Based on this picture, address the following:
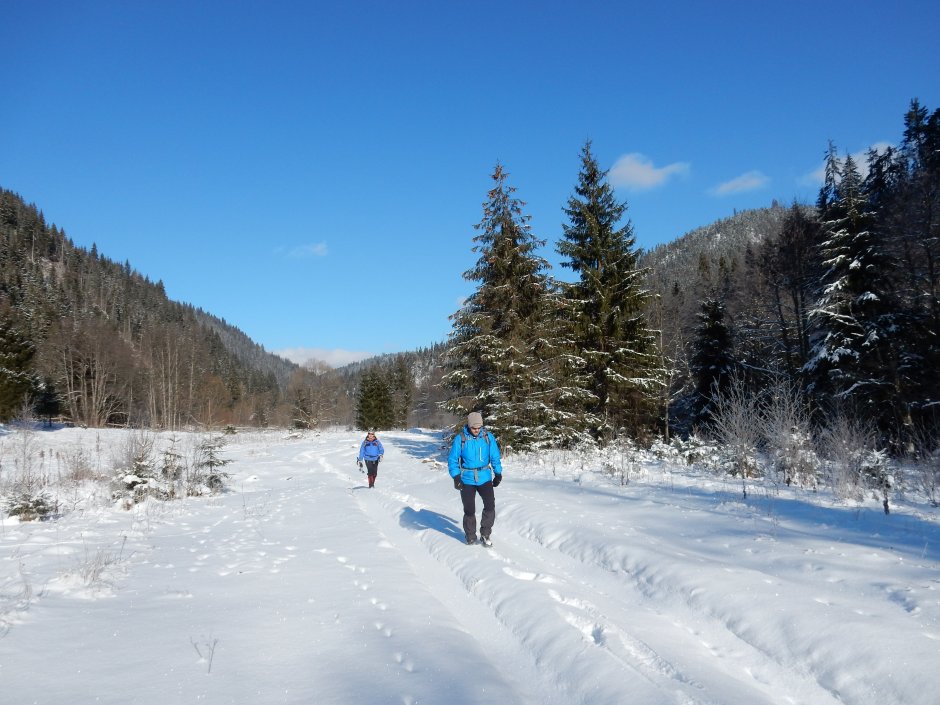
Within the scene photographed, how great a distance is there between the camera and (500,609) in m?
5.16

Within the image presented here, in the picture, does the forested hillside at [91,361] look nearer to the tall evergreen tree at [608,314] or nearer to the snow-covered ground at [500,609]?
the snow-covered ground at [500,609]

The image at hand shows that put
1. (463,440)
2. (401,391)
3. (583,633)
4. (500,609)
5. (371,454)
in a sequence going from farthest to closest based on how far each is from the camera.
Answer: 1. (401,391)
2. (371,454)
3. (463,440)
4. (500,609)
5. (583,633)

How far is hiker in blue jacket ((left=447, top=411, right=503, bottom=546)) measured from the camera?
25.1 ft

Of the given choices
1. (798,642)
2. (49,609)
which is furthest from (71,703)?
(798,642)

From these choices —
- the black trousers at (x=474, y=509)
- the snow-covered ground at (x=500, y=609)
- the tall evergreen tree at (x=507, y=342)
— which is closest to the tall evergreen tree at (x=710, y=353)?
the tall evergreen tree at (x=507, y=342)

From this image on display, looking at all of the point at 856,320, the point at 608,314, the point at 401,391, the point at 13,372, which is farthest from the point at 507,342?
the point at 401,391

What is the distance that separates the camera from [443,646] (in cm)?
415

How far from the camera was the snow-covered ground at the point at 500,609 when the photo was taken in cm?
349

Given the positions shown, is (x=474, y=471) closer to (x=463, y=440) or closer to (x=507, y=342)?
(x=463, y=440)

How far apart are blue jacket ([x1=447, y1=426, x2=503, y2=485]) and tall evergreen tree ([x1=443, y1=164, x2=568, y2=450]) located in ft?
34.2

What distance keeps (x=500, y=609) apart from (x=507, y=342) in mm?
14248

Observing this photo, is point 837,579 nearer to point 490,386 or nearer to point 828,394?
point 490,386

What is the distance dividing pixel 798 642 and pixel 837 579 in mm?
1655

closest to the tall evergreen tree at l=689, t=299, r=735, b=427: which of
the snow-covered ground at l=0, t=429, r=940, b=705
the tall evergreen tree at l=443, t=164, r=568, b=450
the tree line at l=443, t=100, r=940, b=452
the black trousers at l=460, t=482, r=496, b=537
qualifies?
the tree line at l=443, t=100, r=940, b=452
